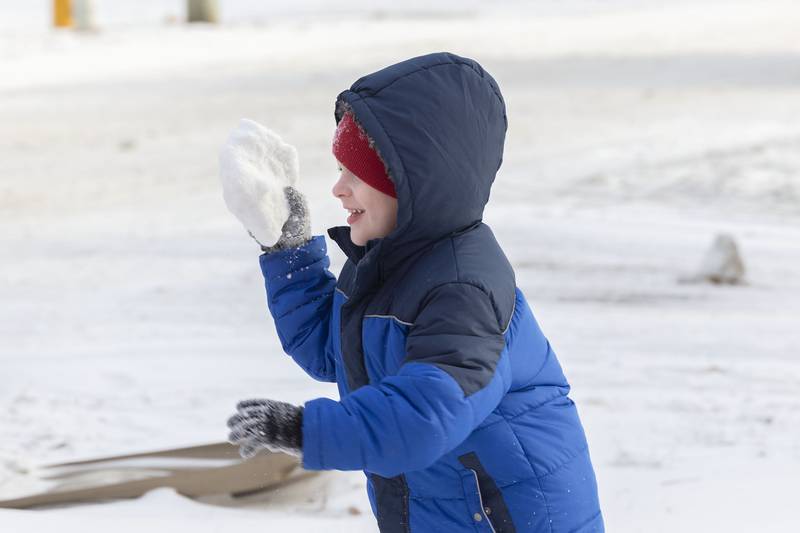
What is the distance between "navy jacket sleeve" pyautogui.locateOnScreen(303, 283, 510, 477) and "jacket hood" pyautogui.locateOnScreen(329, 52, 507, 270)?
0.19m

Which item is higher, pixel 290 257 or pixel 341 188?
pixel 341 188

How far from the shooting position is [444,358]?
1.64m

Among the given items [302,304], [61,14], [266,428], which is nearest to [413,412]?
[266,428]

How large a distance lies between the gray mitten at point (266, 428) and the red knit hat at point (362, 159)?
43 cm

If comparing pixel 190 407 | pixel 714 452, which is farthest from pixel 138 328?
pixel 714 452

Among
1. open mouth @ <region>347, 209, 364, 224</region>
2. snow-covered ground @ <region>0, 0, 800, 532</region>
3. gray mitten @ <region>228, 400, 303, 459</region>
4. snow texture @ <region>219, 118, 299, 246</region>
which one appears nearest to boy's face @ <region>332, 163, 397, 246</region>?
open mouth @ <region>347, 209, 364, 224</region>

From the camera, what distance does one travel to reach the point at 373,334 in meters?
1.82

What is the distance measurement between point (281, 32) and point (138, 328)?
1078 centimetres

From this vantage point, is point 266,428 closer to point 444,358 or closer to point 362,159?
point 444,358

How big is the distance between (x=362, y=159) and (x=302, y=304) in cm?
38

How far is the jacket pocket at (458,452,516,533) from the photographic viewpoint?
1.79 m

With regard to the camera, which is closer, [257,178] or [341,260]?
[257,178]

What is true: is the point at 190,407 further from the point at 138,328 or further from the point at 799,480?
the point at 799,480

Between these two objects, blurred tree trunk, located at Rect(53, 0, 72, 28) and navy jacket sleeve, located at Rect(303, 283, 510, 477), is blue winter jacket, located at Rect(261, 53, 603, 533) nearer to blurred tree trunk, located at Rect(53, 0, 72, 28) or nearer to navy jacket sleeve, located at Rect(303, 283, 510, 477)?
navy jacket sleeve, located at Rect(303, 283, 510, 477)
